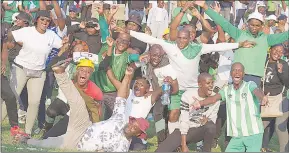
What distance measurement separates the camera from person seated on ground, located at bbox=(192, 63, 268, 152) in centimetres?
967

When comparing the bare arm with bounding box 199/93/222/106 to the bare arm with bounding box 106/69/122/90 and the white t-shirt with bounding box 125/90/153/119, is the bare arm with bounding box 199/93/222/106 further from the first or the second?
the bare arm with bounding box 106/69/122/90

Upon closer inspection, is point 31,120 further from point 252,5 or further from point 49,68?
point 252,5

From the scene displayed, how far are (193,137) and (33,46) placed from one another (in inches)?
118

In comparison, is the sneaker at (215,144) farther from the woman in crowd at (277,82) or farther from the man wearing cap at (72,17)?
the man wearing cap at (72,17)

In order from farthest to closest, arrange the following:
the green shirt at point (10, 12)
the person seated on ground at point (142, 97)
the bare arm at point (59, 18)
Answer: the green shirt at point (10, 12)
the bare arm at point (59, 18)
the person seated on ground at point (142, 97)

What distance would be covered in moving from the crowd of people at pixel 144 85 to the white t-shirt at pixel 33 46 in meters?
0.02

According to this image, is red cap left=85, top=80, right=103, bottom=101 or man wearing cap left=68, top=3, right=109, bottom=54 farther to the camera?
man wearing cap left=68, top=3, right=109, bottom=54

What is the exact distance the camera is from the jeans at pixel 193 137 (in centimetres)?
1020

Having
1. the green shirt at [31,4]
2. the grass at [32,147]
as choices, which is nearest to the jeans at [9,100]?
the grass at [32,147]

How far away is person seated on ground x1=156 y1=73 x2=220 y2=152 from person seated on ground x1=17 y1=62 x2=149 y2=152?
733mm

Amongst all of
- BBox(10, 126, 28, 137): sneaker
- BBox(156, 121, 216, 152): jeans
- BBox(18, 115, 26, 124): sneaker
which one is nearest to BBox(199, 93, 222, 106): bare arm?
BBox(156, 121, 216, 152): jeans

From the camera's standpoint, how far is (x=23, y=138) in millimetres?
10641

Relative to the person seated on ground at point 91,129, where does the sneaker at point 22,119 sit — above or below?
below

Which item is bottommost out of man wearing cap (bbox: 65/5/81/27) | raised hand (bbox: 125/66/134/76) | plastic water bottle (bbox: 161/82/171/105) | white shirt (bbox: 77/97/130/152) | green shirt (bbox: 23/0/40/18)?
white shirt (bbox: 77/97/130/152)
